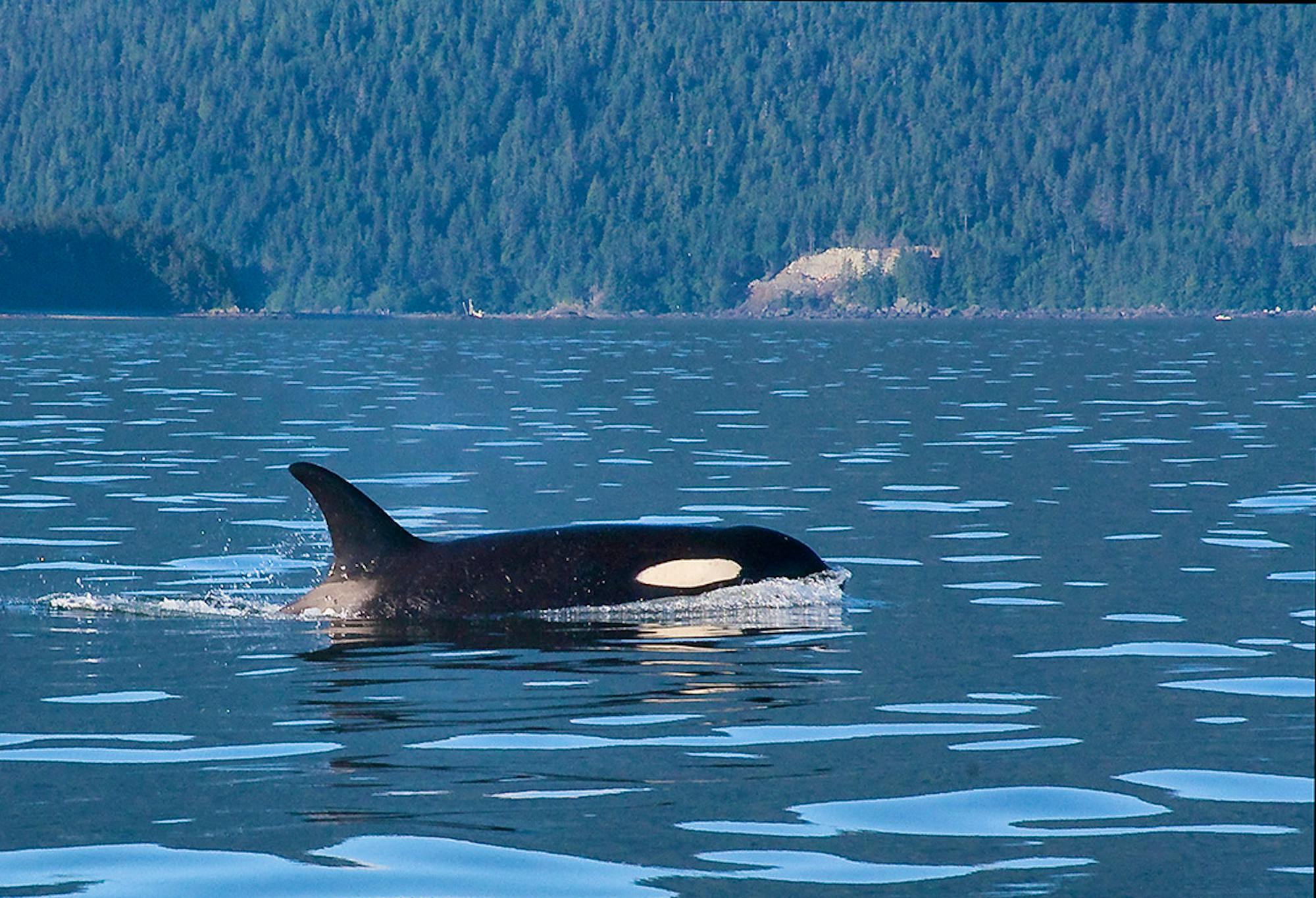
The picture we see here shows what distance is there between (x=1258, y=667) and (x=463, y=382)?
53.3m

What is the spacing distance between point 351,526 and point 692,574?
99.1 inches

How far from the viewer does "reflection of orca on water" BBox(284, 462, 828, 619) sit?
17.2 meters

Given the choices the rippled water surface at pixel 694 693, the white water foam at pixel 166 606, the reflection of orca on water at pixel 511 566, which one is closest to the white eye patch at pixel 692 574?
the reflection of orca on water at pixel 511 566

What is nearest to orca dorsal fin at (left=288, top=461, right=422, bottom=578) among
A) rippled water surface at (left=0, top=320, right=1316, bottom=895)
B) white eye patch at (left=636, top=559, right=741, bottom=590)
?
rippled water surface at (left=0, top=320, right=1316, bottom=895)

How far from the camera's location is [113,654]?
52.6ft

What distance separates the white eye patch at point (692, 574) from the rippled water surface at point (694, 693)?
11.4 inches

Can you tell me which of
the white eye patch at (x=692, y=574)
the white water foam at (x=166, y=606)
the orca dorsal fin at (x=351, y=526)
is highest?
the orca dorsal fin at (x=351, y=526)

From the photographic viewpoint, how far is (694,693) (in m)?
14.0

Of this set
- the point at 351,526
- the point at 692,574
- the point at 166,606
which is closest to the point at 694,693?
the point at 692,574

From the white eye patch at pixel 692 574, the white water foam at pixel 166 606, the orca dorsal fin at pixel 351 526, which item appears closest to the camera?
the orca dorsal fin at pixel 351 526

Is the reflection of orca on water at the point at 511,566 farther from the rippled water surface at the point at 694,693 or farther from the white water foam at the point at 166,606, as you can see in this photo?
the white water foam at the point at 166,606

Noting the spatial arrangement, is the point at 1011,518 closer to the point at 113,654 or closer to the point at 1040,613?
the point at 1040,613

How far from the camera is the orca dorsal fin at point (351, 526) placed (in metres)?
17.2

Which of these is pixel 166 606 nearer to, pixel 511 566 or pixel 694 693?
pixel 511 566
